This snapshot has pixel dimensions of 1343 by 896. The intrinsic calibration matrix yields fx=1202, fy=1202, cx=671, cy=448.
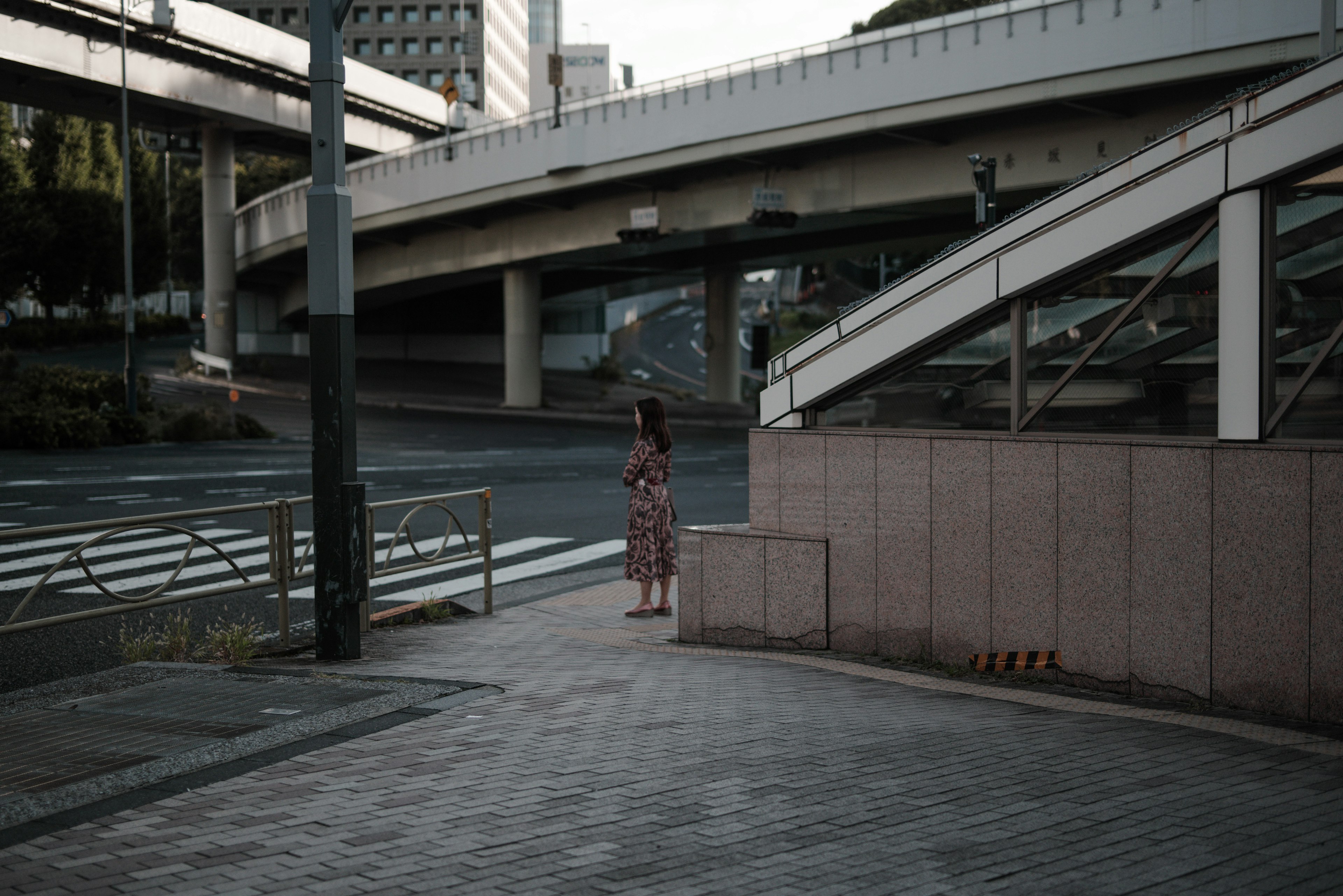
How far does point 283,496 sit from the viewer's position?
18.8 metres

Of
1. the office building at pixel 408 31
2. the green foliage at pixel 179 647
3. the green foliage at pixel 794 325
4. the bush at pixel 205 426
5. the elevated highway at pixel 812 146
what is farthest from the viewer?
the office building at pixel 408 31

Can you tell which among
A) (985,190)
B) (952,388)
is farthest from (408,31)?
(952,388)

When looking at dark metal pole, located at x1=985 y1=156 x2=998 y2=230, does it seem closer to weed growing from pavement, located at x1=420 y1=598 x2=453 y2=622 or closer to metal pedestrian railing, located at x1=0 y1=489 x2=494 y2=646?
metal pedestrian railing, located at x1=0 y1=489 x2=494 y2=646

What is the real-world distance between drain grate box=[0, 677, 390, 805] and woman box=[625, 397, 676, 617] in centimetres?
413

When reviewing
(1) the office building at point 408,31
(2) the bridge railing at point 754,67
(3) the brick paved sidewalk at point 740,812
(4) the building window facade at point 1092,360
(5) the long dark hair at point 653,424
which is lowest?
(3) the brick paved sidewalk at point 740,812

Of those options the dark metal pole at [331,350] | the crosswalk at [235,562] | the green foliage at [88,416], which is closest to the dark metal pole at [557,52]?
the green foliage at [88,416]

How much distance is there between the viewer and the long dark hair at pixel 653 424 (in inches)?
402

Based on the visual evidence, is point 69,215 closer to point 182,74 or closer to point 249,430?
point 182,74

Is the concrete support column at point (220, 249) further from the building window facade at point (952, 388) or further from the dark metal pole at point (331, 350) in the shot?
the building window facade at point (952, 388)

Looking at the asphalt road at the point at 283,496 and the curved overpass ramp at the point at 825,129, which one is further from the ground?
the curved overpass ramp at the point at 825,129

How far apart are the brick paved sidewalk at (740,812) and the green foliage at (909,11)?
169 feet

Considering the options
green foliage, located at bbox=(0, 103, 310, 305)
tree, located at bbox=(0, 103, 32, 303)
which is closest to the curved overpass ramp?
tree, located at bbox=(0, 103, 32, 303)

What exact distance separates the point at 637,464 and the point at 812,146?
23279 mm

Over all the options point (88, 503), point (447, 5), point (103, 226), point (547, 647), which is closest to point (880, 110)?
point (88, 503)
